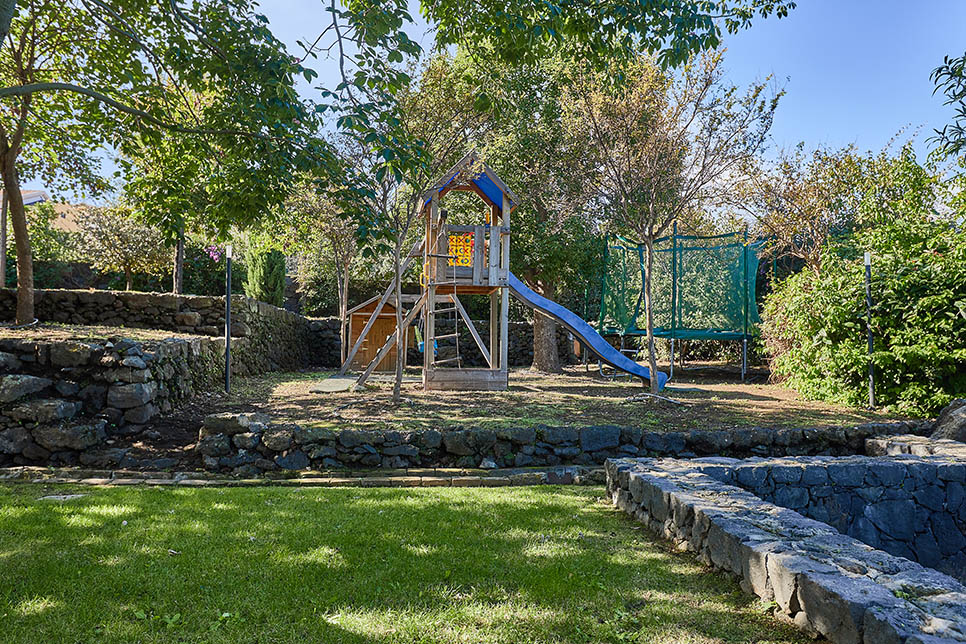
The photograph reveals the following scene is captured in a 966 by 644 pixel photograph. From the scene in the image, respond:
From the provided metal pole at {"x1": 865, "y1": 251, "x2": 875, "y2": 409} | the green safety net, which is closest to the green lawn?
metal pole at {"x1": 865, "y1": 251, "x2": 875, "y2": 409}

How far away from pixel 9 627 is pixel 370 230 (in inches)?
140

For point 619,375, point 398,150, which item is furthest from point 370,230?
point 619,375

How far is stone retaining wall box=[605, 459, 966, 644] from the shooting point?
225 centimetres

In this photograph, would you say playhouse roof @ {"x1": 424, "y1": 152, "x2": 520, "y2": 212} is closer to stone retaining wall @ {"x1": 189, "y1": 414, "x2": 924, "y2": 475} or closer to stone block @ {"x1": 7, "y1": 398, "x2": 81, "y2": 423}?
stone retaining wall @ {"x1": 189, "y1": 414, "x2": 924, "y2": 475}

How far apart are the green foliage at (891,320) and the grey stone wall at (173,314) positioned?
11380 mm

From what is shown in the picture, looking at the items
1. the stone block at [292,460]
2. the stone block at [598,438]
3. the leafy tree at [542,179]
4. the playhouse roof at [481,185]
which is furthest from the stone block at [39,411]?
the leafy tree at [542,179]

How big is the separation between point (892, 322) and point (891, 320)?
37mm

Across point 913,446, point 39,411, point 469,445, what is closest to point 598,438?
point 469,445

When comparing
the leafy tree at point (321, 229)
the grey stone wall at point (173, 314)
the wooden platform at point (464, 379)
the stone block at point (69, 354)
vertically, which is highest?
the leafy tree at point (321, 229)

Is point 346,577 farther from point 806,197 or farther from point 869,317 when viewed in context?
point 806,197

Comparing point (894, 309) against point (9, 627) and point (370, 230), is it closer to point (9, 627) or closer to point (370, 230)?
point (370, 230)

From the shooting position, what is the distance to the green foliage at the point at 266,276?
67.1ft

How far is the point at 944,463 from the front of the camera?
536 cm

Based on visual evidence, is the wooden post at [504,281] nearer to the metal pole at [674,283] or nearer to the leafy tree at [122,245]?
the metal pole at [674,283]
